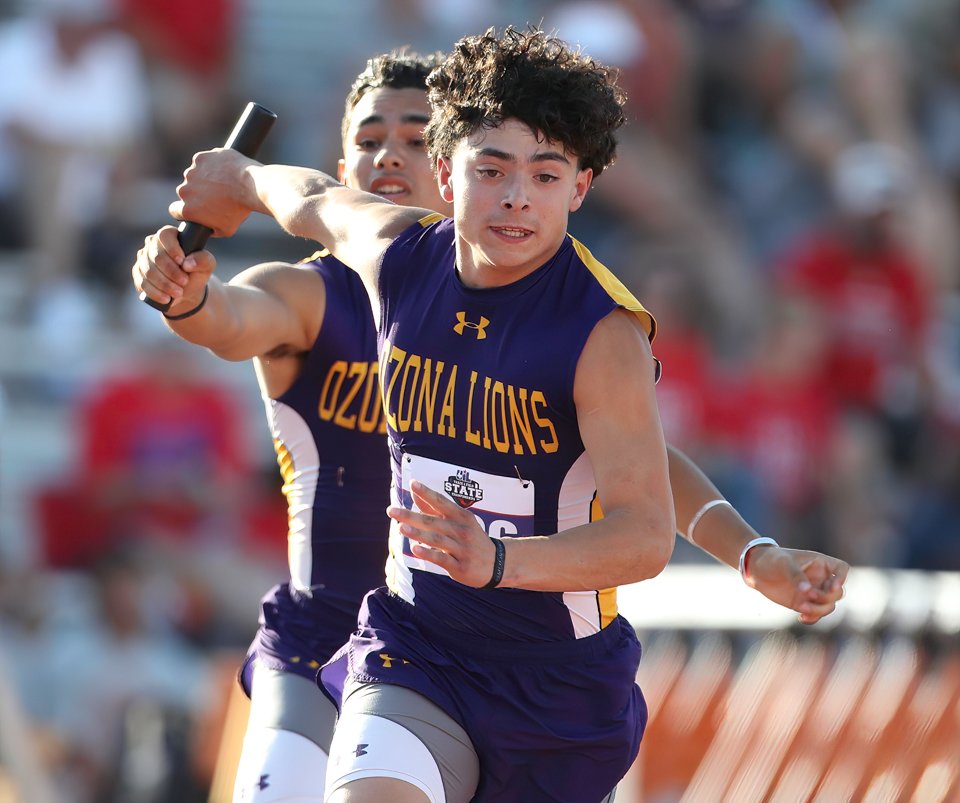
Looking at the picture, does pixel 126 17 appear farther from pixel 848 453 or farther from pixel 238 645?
pixel 848 453

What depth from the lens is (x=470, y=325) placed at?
3.53m

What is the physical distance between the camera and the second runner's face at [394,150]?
445 centimetres

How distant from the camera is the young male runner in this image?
332 centimetres

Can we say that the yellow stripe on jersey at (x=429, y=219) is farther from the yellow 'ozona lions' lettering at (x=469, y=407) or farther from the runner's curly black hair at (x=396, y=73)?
the runner's curly black hair at (x=396, y=73)

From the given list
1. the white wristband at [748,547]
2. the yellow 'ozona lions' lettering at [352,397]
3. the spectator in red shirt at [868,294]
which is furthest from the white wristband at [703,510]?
the spectator in red shirt at [868,294]

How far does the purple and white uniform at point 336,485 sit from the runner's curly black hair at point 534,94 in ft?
2.59

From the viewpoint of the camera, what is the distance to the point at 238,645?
28.2 ft

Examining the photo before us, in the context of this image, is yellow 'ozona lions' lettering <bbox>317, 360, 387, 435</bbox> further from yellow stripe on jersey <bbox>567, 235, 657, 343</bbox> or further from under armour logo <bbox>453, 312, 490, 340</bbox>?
yellow stripe on jersey <bbox>567, 235, 657, 343</bbox>

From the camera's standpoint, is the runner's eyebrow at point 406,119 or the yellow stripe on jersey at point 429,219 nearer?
the yellow stripe on jersey at point 429,219

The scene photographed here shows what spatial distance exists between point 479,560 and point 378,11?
843cm

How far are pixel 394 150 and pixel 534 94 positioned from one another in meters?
1.07

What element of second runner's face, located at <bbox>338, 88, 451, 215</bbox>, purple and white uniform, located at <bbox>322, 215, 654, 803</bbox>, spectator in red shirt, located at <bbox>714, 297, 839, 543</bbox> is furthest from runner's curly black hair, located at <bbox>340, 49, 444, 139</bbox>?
spectator in red shirt, located at <bbox>714, 297, 839, 543</bbox>

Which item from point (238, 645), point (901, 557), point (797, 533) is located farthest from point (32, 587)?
point (901, 557)

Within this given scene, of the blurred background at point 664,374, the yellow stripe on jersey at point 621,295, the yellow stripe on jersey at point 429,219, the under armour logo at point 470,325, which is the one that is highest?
the yellow stripe on jersey at point 621,295
